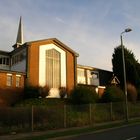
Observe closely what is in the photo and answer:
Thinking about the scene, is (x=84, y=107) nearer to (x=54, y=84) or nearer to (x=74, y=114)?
(x=74, y=114)

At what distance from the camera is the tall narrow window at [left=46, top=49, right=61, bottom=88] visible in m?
43.3

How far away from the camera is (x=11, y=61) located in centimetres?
4681

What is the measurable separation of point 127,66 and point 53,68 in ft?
49.6

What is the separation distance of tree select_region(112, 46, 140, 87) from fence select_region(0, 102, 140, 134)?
18.9 meters

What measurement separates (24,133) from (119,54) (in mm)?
36200

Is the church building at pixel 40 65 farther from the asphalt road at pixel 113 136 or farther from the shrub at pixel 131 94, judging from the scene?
the asphalt road at pixel 113 136

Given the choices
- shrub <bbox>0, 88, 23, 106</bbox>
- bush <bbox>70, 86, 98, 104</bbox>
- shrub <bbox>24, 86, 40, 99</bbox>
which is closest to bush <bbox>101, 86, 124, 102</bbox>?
bush <bbox>70, 86, 98, 104</bbox>

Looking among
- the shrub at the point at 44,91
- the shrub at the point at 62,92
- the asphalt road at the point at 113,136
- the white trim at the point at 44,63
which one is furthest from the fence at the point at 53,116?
the white trim at the point at 44,63

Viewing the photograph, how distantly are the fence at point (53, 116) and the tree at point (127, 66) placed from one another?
A: 1892cm

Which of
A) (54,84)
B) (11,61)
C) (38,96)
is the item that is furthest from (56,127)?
(11,61)

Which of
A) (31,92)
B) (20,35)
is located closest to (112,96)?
(31,92)

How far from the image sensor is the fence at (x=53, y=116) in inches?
877

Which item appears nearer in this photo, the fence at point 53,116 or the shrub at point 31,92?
the fence at point 53,116

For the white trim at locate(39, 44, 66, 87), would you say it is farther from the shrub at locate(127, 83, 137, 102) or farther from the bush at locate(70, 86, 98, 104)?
the shrub at locate(127, 83, 137, 102)
